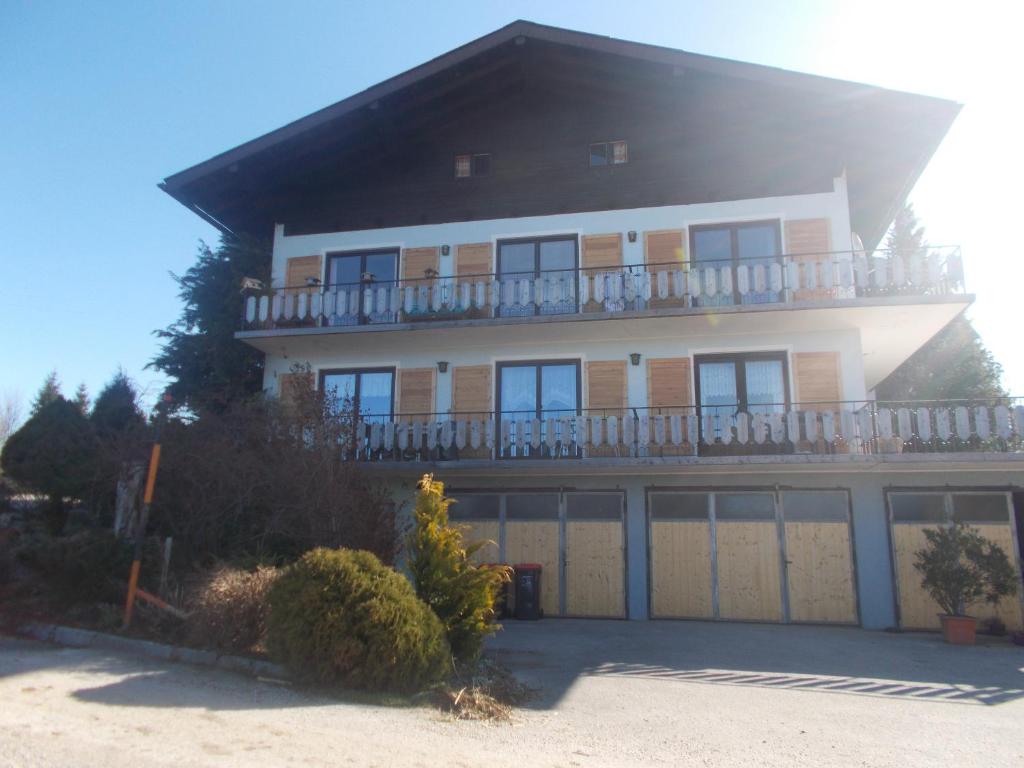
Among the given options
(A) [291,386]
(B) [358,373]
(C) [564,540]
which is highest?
(B) [358,373]

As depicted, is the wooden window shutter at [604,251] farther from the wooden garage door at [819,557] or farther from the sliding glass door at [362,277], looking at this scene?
the wooden garage door at [819,557]

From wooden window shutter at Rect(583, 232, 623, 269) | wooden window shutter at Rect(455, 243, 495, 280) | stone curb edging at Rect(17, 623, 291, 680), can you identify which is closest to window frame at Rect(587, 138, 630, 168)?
wooden window shutter at Rect(583, 232, 623, 269)

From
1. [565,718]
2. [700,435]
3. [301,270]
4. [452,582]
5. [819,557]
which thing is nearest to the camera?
[565,718]

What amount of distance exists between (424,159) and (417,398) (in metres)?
5.96

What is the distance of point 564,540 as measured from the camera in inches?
634

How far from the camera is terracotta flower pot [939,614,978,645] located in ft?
42.9

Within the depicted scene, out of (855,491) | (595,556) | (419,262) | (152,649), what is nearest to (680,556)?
(595,556)

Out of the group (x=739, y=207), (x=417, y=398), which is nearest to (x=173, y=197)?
(x=417, y=398)

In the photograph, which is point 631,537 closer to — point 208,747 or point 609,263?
point 609,263

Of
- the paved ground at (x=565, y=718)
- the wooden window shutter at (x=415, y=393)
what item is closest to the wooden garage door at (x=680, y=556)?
the paved ground at (x=565, y=718)

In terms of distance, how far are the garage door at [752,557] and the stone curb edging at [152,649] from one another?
9.19 metres

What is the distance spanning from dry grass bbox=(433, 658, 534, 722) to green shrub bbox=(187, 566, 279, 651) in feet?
7.46

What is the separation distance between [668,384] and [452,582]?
8456 mm

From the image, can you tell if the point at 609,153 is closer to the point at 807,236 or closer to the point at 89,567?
the point at 807,236
